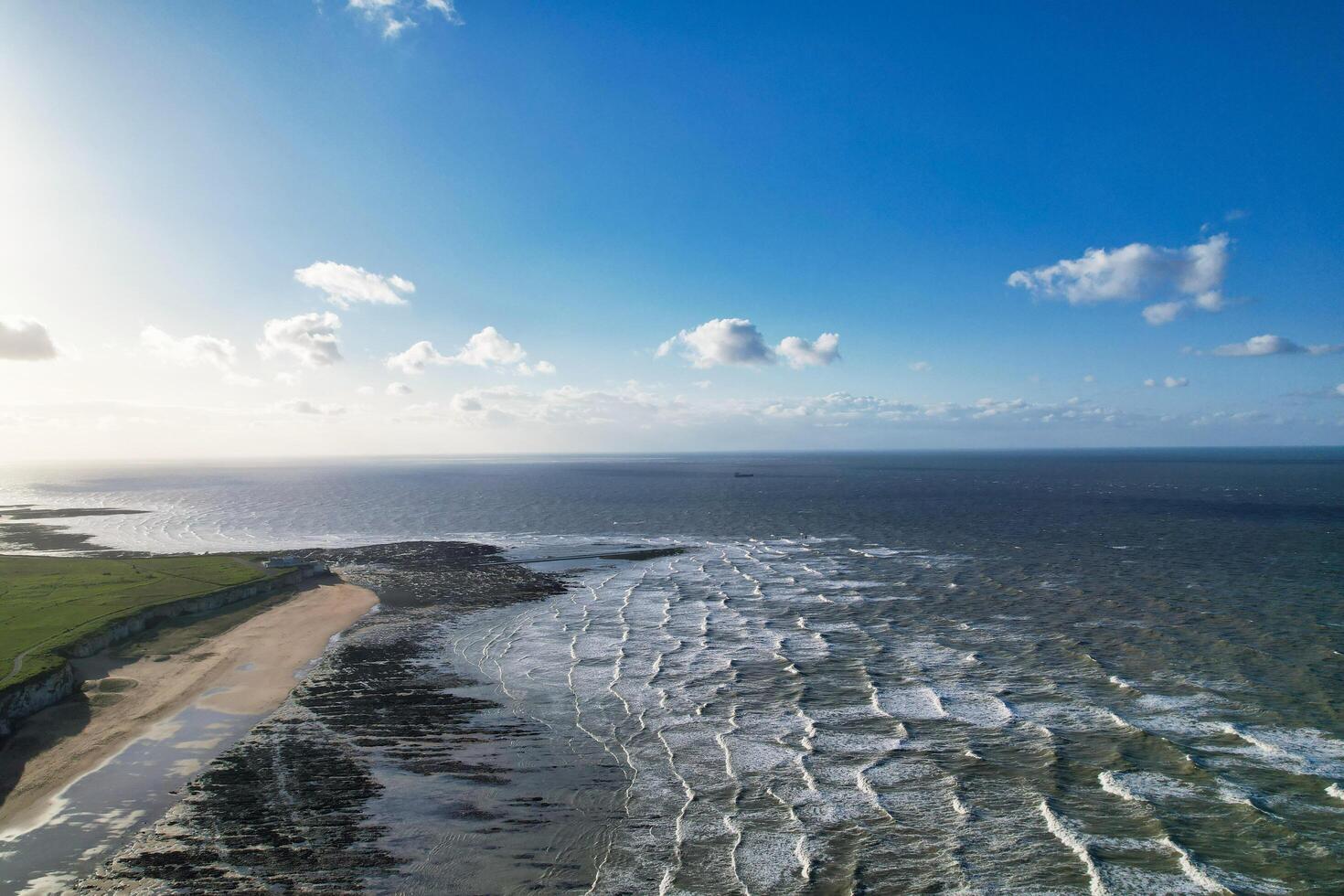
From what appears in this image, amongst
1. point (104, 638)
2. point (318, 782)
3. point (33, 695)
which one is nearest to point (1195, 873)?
point (318, 782)

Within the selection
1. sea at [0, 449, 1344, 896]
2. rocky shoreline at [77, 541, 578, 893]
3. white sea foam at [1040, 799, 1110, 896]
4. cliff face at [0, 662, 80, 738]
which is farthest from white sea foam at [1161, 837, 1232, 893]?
cliff face at [0, 662, 80, 738]

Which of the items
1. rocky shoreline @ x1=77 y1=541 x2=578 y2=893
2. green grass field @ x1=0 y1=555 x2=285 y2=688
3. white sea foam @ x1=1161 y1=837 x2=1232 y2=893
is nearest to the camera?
white sea foam @ x1=1161 y1=837 x2=1232 y2=893

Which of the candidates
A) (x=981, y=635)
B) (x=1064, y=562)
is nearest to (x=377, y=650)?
(x=981, y=635)

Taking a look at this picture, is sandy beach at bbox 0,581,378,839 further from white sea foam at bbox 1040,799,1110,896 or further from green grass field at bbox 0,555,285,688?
white sea foam at bbox 1040,799,1110,896

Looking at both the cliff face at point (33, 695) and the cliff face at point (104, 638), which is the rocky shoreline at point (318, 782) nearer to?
the cliff face at point (33, 695)

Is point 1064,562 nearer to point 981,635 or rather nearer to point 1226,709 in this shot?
point 981,635

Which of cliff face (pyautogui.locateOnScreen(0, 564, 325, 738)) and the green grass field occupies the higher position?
the green grass field
